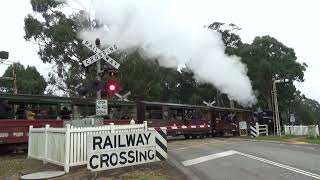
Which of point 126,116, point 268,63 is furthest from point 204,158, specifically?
point 268,63

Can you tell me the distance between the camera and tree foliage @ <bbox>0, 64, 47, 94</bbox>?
6719 centimetres

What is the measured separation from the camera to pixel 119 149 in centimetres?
1218

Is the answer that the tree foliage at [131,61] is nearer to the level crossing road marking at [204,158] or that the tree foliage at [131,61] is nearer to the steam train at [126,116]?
the steam train at [126,116]

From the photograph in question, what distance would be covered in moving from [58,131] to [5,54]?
76.9ft

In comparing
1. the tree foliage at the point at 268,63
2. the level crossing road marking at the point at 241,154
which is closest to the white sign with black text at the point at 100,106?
the level crossing road marking at the point at 241,154

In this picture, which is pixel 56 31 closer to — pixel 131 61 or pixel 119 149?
pixel 131 61

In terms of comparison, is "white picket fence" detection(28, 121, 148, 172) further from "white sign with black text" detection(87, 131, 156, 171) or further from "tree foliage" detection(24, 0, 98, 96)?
"tree foliage" detection(24, 0, 98, 96)

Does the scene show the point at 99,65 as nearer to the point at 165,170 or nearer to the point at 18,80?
the point at 165,170

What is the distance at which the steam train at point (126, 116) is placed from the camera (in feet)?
60.6

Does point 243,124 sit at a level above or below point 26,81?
below

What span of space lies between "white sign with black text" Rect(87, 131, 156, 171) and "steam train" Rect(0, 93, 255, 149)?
5.90 metres

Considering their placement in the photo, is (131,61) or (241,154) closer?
(241,154)

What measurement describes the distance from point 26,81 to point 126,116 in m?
47.5

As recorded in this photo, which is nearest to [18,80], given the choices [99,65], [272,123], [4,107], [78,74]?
[78,74]
